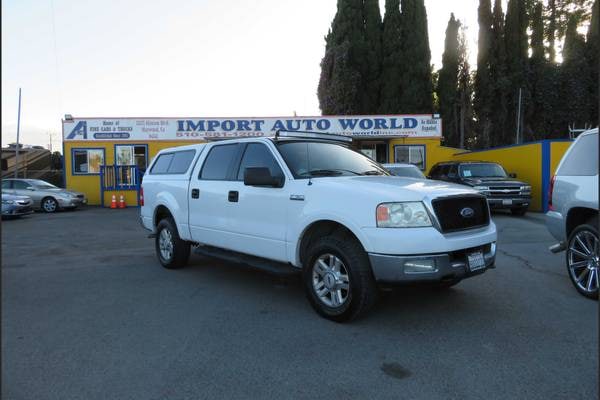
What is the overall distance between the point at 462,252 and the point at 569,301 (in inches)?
65.8

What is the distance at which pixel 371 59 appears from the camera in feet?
109

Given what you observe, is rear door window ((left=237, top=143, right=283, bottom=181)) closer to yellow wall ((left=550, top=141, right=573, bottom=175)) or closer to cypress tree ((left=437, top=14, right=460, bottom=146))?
yellow wall ((left=550, top=141, right=573, bottom=175))

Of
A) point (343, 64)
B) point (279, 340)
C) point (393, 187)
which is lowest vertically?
point (279, 340)

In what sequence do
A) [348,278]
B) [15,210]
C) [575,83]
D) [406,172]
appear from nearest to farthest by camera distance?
1. [348,278]
2. [406,172]
3. [15,210]
4. [575,83]

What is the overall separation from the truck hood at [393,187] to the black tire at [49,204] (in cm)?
1657

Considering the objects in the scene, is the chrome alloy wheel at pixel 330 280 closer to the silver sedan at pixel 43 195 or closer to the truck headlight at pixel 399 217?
the truck headlight at pixel 399 217

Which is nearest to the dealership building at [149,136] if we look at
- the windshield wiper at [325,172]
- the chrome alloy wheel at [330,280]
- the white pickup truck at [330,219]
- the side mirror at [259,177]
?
the white pickup truck at [330,219]

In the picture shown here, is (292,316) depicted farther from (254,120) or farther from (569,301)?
(254,120)

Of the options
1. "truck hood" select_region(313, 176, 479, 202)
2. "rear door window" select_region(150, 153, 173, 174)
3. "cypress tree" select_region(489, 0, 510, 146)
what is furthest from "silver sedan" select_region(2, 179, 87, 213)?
"cypress tree" select_region(489, 0, 510, 146)

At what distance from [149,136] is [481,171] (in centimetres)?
1425

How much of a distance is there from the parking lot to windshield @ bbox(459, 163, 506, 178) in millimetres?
8625

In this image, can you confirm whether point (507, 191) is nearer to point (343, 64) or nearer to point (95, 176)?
point (95, 176)

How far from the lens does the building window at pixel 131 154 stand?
68.1ft

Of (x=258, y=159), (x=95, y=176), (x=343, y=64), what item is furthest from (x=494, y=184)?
(x=343, y=64)
